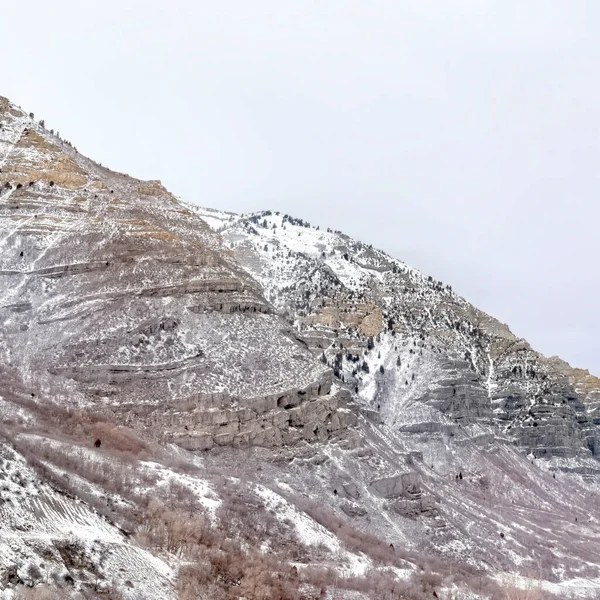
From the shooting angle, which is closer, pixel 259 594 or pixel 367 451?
pixel 259 594

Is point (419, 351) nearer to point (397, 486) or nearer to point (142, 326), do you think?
point (397, 486)

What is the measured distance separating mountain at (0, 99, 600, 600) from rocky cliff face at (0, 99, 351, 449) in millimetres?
174

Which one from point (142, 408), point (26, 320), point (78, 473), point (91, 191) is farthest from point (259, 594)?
point (91, 191)

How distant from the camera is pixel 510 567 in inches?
1887

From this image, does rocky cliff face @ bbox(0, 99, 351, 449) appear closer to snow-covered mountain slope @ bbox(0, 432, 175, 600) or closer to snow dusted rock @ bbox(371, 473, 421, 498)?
snow dusted rock @ bbox(371, 473, 421, 498)

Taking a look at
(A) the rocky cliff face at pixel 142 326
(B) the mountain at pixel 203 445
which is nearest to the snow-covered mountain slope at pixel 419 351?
(B) the mountain at pixel 203 445

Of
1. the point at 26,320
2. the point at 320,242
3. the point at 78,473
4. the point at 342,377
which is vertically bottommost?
the point at 78,473

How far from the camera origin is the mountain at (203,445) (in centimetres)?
1841

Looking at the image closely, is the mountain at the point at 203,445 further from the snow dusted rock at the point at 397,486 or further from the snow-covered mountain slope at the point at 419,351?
the snow-covered mountain slope at the point at 419,351

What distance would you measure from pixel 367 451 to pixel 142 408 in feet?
57.8

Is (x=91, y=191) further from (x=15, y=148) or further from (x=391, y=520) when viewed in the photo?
(x=391, y=520)

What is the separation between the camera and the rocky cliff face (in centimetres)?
4659

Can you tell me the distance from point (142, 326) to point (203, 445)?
1171cm

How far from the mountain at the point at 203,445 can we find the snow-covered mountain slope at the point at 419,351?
3.30 ft
